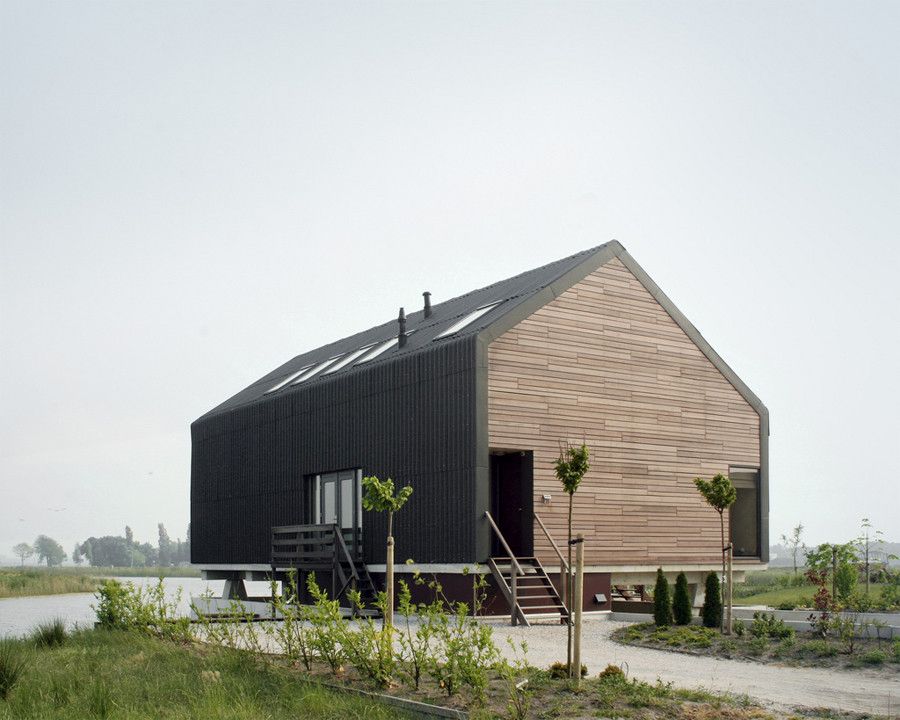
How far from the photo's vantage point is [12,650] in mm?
11820

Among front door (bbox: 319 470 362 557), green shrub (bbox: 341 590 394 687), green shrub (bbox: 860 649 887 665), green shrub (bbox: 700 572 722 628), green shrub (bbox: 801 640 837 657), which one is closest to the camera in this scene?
green shrub (bbox: 341 590 394 687)

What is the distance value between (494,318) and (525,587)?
481 cm

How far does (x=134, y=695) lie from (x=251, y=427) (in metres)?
18.2

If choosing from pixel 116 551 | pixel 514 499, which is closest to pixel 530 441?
pixel 514 499

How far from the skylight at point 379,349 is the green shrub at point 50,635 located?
10381mm

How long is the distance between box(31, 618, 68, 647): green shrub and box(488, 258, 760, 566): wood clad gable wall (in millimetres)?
7792

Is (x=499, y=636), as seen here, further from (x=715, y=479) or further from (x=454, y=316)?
(x=454, y=316)

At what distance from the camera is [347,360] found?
25.6 metres

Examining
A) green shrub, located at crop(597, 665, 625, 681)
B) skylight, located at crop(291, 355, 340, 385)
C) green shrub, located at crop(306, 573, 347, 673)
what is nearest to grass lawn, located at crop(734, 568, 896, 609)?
green shrub, located at crop(597, 665, 625, 681)

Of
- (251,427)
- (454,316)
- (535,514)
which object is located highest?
(454,316)

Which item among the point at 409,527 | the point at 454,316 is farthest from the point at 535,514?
the point at 454,316

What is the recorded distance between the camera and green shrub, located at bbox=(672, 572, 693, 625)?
16250 millimetres

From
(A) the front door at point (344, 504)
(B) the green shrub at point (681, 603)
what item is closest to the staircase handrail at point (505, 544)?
(B) the green shrub at point (681, 603)

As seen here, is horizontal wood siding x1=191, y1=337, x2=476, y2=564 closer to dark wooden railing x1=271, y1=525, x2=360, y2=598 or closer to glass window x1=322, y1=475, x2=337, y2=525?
glass window x1=322, y1=475, x2=337, y2=525
